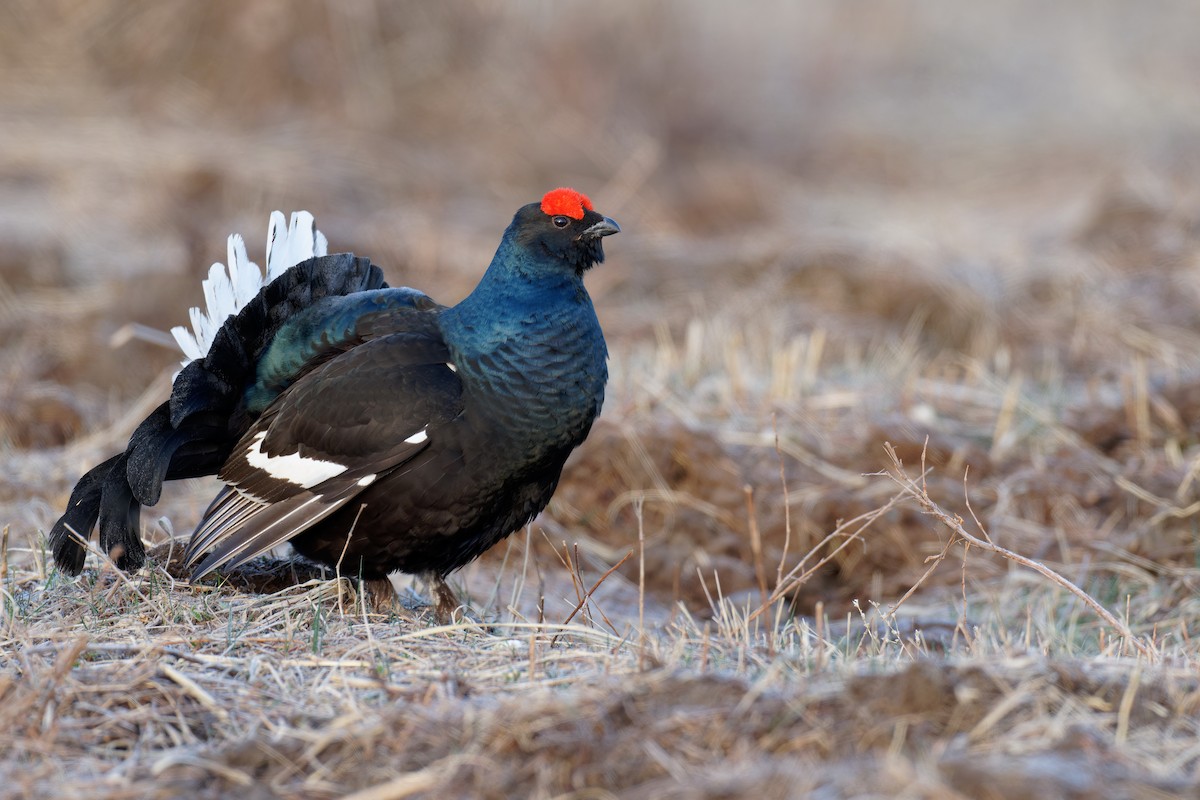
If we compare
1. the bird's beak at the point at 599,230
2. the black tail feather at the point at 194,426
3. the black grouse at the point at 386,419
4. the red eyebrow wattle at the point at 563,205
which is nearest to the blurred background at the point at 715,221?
the black tail feather at the point at 194,426

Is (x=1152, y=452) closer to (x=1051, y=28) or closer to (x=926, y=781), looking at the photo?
(x=926, y=781)

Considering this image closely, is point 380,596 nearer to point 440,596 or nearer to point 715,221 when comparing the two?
point 440,596

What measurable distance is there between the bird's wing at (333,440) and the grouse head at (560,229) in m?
0.39

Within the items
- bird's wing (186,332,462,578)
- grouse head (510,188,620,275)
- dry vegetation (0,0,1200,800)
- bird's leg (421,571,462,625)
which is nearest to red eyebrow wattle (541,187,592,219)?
grouse head (510,188,620,275)

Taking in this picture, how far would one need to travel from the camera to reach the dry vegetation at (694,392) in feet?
8.50

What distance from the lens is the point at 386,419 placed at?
3.79 meters

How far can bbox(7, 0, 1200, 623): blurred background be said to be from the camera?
548 cm

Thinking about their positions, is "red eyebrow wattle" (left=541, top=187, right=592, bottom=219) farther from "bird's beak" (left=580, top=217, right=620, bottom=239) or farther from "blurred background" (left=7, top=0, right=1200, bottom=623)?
"blurred background" (left=7, top=0, right=1200, bottom=623)

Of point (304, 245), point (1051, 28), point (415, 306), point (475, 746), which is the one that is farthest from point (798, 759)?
point (1051, 28)

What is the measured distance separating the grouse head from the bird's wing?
0.39 meters

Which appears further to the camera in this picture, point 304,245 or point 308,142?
point 308,142

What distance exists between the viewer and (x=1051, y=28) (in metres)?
18.3

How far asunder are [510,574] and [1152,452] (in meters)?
2.67

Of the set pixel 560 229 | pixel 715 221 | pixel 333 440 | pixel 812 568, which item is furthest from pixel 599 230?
pixel 715 221
